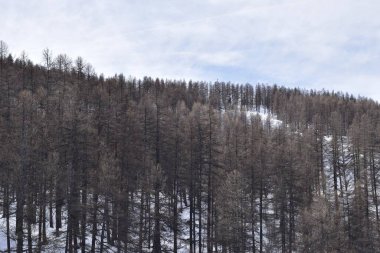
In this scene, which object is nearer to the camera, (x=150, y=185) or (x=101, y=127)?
(x=150, y=185)

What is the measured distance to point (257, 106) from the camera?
186375mm

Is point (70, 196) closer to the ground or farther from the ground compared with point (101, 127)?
closer to the ground

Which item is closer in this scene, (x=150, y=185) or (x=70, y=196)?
(x=70, y=196)

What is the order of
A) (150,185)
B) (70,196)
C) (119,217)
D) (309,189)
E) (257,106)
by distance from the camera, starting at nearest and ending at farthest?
(70,196) < (119,217) < (150,185) < (309,189) < (257,106)

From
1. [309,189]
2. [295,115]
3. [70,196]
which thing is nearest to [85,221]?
[70,196]

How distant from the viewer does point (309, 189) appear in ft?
174

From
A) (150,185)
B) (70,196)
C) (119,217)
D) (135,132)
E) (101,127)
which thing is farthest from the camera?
(135,132)

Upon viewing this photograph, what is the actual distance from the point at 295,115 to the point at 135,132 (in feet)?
324

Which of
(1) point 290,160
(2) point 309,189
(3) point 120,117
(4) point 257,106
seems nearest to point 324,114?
(4) point 257,106

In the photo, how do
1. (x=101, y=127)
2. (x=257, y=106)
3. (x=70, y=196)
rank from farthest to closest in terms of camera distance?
1. (x=257, y=106)
2. (x=101, y=127)
3. (x=70, y=196)

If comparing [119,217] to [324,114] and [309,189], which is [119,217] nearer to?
[309,189]

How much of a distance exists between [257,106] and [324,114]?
57.4m

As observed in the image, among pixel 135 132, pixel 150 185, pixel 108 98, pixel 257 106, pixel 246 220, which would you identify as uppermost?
pixel 257 106

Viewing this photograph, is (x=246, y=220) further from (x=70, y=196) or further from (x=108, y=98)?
(x=108, y=98)
